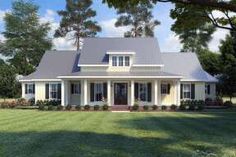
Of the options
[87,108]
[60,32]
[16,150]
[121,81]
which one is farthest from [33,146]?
[60,32]

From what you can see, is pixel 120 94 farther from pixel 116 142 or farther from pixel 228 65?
pixel 116 142

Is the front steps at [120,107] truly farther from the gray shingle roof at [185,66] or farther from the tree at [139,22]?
the tree at [139,22]

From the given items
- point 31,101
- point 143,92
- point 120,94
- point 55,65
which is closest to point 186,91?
point 143,92

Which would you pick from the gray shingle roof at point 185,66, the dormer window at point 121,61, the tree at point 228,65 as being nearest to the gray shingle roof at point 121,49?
the dormer window at point 121,61

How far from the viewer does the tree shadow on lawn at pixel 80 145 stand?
12938 millimetres

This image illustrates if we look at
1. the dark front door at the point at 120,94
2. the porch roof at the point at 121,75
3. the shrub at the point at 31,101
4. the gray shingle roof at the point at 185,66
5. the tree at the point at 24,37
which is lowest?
the shrub at the point at 31,101

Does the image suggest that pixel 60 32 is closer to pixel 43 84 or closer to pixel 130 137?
pixel 43 84

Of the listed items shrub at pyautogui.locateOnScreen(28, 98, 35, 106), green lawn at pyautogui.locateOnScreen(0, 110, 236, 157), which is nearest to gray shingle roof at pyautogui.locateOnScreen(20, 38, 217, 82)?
shrub at pyautogui.locateOnScreen(28, 98, 35, 106)

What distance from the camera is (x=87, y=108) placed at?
39.5 metres

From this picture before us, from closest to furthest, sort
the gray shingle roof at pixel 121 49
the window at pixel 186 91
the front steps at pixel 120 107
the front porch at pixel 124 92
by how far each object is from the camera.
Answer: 1. the front steps at pixel 120 107
2. the front porch at pixel 124 92
3. the gray shingle roof at pixel 121 49
4. the window at pixel 186 91

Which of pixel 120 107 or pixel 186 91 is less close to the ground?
pixel 186 91

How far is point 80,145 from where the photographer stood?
1473 cm

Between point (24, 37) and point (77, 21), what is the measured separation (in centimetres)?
930

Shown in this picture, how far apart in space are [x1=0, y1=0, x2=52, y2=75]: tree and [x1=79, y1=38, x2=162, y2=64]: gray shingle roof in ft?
93.4
